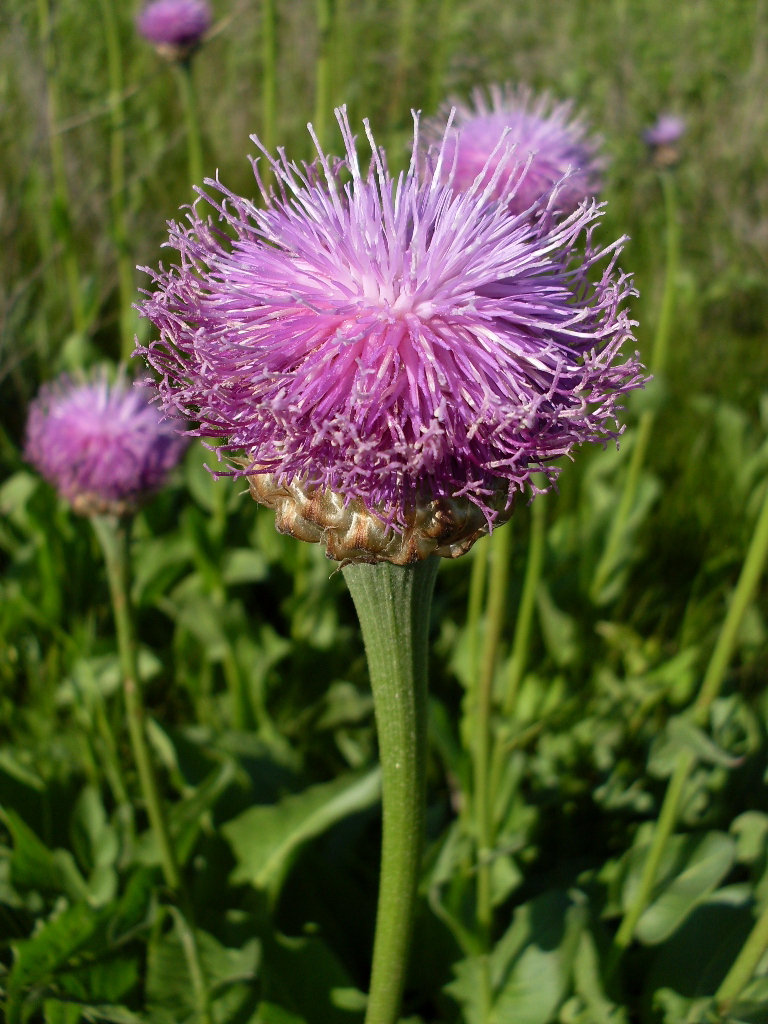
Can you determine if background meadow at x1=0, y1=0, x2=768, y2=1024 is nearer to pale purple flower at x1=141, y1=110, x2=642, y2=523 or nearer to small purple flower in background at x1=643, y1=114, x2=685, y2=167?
small purple flower in background at x1=643, y1=114, x2=685, y2=167

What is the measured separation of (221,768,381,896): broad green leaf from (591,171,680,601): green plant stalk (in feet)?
4.95

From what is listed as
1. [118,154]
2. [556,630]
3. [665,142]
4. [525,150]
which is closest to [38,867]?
[556,630]

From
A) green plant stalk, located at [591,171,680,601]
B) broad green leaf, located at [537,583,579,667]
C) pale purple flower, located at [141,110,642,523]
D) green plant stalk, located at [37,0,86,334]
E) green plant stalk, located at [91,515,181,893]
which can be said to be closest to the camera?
pale purple flower, located at [141,110,642,523]

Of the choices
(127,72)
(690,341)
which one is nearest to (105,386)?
(690,341)

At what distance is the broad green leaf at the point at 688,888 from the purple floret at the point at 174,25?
354 centimetres

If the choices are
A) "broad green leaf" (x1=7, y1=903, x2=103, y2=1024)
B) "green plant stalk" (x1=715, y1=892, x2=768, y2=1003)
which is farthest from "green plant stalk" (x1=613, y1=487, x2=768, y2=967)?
"broad green leaf" (x1=7, y1=903, x2=103, y2=1024)

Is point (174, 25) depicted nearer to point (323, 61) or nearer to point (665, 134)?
point (323, 61)

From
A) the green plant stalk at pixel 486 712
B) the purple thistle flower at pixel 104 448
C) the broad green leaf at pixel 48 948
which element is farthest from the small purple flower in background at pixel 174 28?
the broad green leaf at pixel 48 948

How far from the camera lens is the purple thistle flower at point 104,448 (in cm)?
228

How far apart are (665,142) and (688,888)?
283 centimetres

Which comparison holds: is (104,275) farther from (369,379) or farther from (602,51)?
(602,51)

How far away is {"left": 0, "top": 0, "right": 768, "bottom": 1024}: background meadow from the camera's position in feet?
7.11

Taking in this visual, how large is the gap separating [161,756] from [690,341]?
403cm

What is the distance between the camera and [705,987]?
223cm
